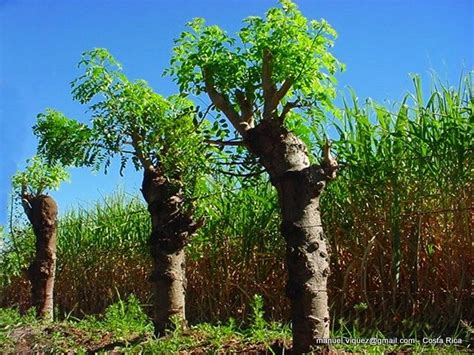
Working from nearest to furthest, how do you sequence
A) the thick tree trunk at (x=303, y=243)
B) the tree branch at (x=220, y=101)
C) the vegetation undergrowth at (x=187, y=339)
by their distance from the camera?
the thick tree trunk at (x=303, y=243) < the vegetation undergrowth at (x=187, y=339) < the tree branch at (x=220, y=101)

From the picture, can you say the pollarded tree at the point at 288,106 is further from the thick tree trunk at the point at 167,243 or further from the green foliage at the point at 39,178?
the green foliage at the point at 39,178

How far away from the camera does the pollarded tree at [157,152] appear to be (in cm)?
374

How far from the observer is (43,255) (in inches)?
216

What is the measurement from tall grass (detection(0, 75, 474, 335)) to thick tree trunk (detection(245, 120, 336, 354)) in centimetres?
66

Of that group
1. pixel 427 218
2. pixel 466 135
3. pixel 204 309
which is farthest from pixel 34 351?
pixel 466 135

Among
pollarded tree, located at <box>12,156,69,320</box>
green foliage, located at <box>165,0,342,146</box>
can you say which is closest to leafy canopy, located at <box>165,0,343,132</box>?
green foliage, located at <box>165,0,342,146</box>

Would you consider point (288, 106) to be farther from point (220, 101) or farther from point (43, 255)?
point (43, 255)

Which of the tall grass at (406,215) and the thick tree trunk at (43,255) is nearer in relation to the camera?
the tall grass at (406,215)

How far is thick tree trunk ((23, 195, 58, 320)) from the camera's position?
213 inches

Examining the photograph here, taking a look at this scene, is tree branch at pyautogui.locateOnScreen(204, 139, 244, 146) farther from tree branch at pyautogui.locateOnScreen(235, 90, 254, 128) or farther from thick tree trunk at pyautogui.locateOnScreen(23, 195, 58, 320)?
thick tree trunk at pyautogui.locateOnScreen(23, 195, 58, 320)

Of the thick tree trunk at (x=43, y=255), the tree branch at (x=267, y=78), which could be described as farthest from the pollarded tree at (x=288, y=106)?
the thick tree trunk at (x=43, y=255)

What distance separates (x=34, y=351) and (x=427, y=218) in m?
2.28

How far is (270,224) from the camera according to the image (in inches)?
177

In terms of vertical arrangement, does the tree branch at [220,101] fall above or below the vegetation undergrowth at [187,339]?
above
